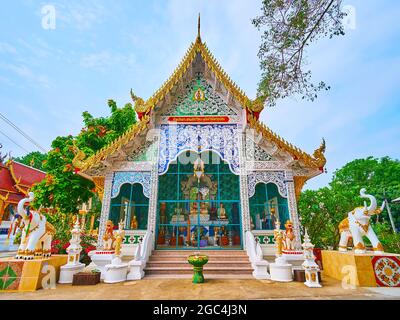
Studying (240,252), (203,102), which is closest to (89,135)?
(203,102)

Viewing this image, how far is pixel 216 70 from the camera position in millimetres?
7863

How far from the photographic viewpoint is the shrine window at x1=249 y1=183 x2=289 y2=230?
7508 mm

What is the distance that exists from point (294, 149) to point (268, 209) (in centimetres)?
246

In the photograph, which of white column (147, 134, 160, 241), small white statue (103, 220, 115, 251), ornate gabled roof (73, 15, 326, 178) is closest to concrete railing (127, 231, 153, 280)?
white column (147, 134, 160, 241)

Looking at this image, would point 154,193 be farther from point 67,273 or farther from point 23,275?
point 23,275

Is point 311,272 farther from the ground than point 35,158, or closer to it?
closer to it

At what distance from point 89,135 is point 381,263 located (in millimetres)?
11182

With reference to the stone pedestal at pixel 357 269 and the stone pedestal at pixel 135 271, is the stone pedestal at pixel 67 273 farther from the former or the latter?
the stone pedestal at pixel 357 269

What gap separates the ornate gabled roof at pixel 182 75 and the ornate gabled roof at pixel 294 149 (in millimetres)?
756

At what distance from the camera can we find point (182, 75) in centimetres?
791

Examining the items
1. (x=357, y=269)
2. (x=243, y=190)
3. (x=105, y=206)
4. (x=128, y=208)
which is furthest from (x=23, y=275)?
(x=357, y=269)

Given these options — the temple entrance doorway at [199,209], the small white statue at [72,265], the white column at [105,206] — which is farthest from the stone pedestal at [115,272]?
the temple entrance doorway at [199,209]
